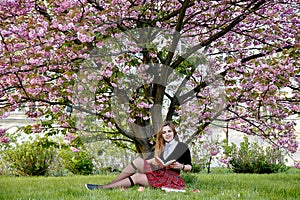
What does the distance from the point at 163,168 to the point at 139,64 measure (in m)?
1.76

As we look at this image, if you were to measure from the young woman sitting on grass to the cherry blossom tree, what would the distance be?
1.92 ft

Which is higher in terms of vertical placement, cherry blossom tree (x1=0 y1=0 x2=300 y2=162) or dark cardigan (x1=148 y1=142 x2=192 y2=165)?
cherry blossom tree (x1=0 y1=0 x2=300 y2=162)

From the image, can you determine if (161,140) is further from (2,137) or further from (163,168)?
(2,137)

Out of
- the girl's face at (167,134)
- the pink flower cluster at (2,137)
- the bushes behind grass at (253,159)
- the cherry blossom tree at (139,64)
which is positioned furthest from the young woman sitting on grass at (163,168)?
the bushes behind grass at (253,159)

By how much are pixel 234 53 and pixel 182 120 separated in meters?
1.65

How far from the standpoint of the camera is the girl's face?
5145 mm

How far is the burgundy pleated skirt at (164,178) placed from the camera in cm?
492

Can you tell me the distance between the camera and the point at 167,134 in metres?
5.14

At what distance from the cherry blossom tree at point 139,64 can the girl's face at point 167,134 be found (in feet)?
1.58

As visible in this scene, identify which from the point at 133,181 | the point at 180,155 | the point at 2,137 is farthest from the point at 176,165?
the point at 2,137

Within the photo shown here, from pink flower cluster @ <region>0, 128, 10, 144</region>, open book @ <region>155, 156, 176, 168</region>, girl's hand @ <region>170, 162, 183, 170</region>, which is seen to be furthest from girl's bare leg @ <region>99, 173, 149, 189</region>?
pink flower cluster @ <region>0, 128, 10, 144</region>

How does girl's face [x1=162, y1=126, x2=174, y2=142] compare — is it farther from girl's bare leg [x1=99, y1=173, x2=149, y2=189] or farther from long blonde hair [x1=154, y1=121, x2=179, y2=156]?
girl's bare leg [x1=99, y1=173, x2=149, y2=189]

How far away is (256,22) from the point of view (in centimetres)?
648

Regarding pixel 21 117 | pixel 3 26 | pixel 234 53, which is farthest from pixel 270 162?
pixel 21 117
